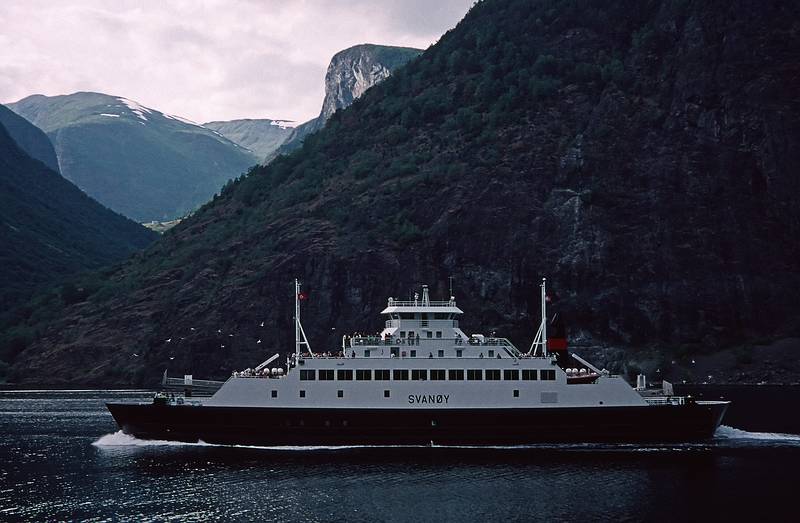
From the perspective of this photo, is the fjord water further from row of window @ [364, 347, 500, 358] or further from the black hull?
row of window @ [364, 347, 500, 358]

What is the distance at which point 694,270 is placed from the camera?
5359 inches

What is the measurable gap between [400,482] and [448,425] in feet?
29.9

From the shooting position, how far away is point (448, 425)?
2346 inches

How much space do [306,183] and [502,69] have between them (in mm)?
40688

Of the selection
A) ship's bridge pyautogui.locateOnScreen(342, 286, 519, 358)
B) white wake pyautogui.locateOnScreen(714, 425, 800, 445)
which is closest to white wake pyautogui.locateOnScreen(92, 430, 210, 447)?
ship's bridge pyautogui.locateOnScreen(342, 286, 519, 358)

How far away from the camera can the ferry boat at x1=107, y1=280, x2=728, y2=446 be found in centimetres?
5959

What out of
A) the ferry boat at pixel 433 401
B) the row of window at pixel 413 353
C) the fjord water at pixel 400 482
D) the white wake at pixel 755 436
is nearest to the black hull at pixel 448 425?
the ferry boat at pixel 433 401

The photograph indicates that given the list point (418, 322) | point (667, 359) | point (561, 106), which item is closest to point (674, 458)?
point (418, 322)

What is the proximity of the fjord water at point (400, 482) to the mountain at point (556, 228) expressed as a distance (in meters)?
69.0

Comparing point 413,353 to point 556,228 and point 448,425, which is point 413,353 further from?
point 556,228

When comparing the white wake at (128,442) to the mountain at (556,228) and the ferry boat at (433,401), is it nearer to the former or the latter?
the ferry boat at (433,401)

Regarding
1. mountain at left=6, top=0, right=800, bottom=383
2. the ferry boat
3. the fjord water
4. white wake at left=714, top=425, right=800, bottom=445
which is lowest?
the fjord water

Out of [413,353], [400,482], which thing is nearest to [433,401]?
[413,353]

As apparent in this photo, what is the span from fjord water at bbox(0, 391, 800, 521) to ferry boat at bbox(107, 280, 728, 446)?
103cm
